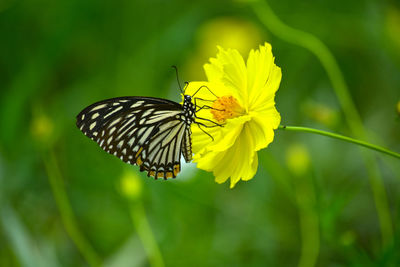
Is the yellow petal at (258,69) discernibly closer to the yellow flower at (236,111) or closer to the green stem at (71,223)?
the yellow flower at (236,111)

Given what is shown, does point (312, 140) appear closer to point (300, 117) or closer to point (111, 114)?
point (300, 117)

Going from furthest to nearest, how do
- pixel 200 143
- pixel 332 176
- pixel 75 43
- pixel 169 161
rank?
pixel 75 43, pixel 332 176, pixel 169 161, pixel 200 143

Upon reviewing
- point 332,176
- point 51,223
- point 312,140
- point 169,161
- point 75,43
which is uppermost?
point 75,43

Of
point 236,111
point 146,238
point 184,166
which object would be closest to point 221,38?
point 184,166

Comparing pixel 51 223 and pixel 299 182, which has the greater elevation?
pixel 299 182

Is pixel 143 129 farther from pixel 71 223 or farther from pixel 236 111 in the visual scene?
pixel 71 223

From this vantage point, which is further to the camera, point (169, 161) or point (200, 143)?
point (169, 161)

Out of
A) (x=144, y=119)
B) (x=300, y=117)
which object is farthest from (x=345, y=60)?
(x=144, y=119)
